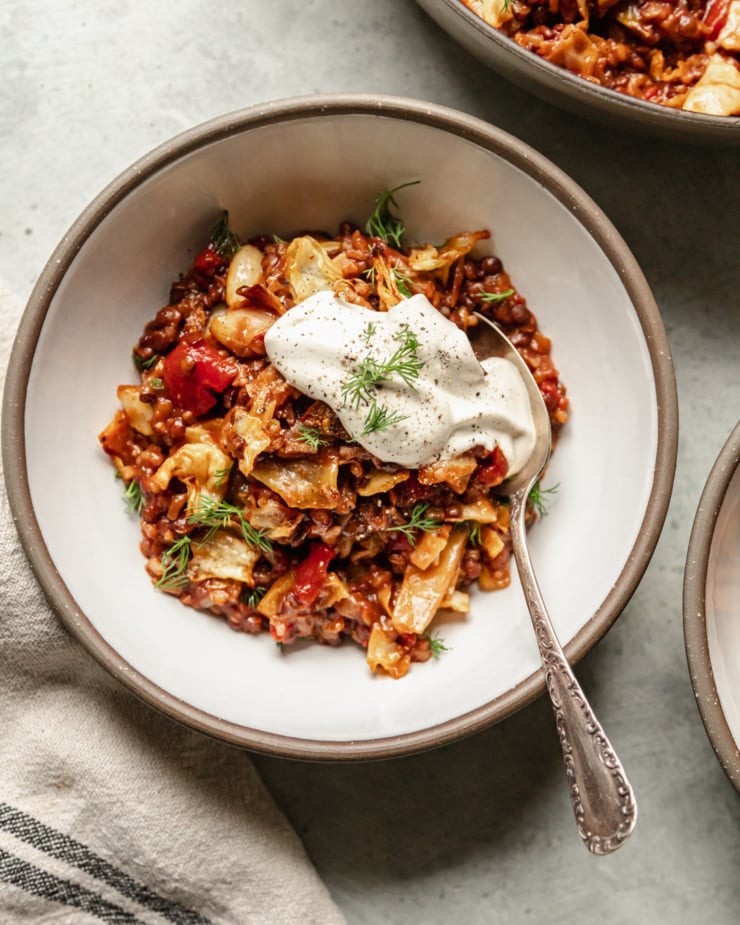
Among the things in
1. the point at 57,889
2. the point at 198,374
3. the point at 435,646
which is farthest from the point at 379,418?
the point at 57,889

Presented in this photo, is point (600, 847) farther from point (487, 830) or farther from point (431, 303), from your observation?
point (431, 303)

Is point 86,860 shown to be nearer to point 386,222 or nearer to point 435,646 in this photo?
point 435,646

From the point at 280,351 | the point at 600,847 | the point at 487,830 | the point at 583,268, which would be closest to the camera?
the point at 600,847

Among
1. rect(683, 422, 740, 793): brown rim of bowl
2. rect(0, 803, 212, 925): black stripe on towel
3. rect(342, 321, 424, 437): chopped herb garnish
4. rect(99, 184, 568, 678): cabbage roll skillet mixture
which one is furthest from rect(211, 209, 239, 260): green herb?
rect(0, 803, 212, 925): black stripe on towel

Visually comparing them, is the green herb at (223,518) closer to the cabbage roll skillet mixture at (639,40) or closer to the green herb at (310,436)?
the green herb at (310,436)

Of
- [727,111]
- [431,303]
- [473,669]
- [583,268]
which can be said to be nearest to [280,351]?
[431,303]

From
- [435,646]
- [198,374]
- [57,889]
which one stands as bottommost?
[57,889]
